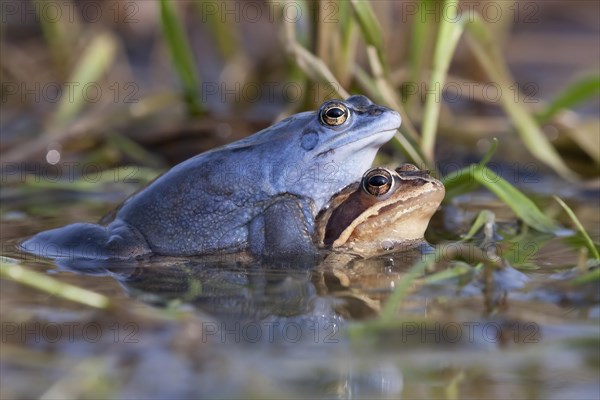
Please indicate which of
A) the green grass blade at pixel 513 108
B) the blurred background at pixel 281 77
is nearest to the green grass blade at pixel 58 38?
the blurred background at pixel 281 77

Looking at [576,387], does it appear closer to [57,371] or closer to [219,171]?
[57,371]

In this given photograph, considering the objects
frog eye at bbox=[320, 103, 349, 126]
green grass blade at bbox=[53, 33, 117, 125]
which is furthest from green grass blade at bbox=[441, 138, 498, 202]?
green grass blade at bbox=[53, 33, 117, 125]

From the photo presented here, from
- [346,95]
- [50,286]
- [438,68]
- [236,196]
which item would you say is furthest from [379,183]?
[50,286]

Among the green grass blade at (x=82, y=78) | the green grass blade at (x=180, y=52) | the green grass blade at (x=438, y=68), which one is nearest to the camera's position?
the green grass blade at (x=438, y=68)

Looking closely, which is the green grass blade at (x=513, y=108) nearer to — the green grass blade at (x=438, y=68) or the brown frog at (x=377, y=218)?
the green grass blade at (x=438, y=68)

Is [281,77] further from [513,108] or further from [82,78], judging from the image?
[513,108]

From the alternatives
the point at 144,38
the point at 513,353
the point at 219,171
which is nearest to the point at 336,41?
the point at 219,171
